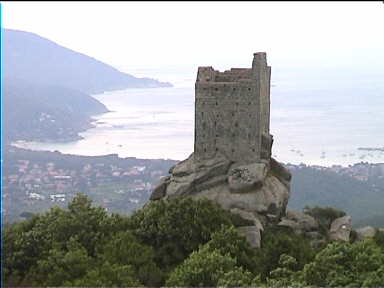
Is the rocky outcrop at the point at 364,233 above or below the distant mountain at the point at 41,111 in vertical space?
below

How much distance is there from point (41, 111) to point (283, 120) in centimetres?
1746

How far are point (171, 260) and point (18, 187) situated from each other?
23585 mm

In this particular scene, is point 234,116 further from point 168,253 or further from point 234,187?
point 168,253

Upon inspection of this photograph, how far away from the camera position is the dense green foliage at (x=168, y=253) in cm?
1327

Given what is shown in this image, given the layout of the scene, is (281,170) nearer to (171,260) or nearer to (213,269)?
(171,260)

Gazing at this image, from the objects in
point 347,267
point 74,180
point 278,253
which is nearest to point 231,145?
point 278,253

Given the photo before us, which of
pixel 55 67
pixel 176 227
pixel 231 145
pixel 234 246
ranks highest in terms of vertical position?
pixel 55 67

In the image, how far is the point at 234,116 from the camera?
21.6 meters

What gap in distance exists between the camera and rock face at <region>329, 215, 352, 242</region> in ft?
68.6

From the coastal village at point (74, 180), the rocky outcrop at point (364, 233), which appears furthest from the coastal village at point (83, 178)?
the rocky outcrop at point (364, 233)

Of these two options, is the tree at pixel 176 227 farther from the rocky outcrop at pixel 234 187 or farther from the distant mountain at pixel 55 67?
the distant mountain at pixel 55 67

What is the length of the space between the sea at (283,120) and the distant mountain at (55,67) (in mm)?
2771

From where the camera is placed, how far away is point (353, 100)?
36.4 m

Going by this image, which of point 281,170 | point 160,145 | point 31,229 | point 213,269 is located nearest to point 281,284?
point 213,269
